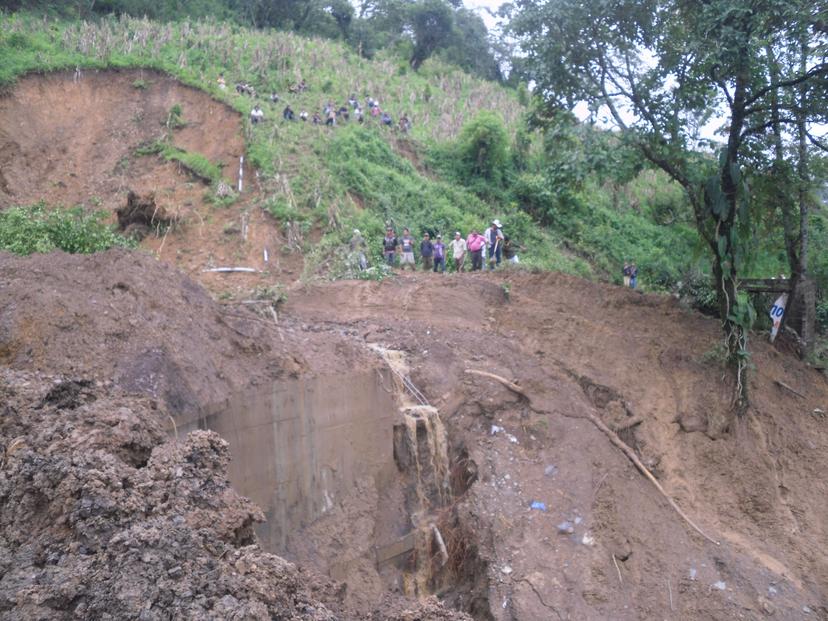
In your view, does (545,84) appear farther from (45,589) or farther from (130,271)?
(45,589)

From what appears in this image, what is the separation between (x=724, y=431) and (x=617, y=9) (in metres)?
7.71

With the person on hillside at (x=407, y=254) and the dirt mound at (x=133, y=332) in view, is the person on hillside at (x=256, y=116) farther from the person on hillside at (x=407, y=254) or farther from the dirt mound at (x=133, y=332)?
the dirt mound at (x=133, y=332)

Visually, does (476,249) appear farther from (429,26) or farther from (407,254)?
(429,26)

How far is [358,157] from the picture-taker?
23.2m

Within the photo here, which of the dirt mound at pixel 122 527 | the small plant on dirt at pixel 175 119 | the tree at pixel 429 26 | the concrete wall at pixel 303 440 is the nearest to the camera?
the dirt mound at pixel 122 527

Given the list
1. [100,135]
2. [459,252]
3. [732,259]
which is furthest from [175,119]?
[732,259]

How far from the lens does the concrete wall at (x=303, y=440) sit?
954 centimetres

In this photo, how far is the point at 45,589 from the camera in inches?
173

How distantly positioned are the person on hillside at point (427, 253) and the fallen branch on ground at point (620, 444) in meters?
5.98

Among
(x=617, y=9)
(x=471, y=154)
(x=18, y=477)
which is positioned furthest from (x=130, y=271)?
(x=471, y=154)

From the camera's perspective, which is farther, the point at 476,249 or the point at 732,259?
the point at 476,249

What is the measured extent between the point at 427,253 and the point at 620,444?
7.60 meters

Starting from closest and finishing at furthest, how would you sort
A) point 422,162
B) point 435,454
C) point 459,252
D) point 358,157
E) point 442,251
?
point 435,454 → point 442,251 → point 459,252 → point 358,157 → point 422,162

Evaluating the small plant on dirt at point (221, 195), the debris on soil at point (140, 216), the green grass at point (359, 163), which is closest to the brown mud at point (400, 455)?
the debris on soil at point (140, 216)
